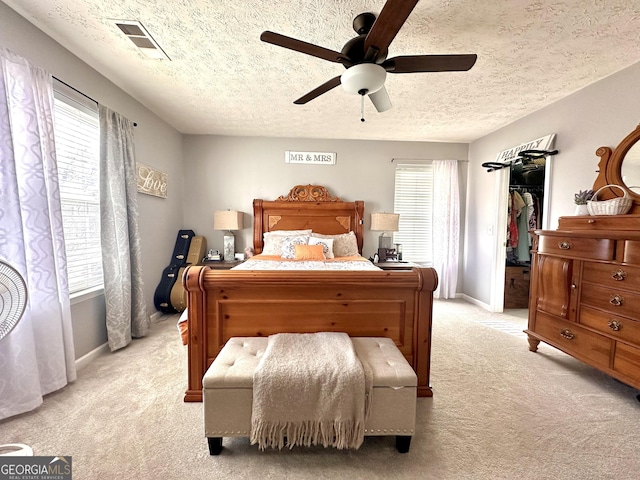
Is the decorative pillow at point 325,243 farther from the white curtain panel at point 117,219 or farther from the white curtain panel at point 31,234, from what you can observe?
the white curtain panel at point 31,234

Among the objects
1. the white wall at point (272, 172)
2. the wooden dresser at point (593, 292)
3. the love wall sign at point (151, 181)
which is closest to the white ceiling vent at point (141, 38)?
the love wall sign at point (151, 181)

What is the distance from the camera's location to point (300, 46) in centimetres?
139

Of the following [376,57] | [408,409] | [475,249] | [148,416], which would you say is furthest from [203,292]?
[475,249]

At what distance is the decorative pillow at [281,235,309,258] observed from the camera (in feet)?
11.1

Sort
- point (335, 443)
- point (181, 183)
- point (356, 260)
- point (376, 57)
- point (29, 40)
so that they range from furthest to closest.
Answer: point (181, 183), point (356, 260), point (29, 40), point (376, 57), point (335, 443)

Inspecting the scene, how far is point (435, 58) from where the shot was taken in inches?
56.2

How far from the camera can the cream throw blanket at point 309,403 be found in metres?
1.25

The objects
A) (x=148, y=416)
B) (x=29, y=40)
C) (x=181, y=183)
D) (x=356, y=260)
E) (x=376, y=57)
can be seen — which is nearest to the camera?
(x=376, y=57)

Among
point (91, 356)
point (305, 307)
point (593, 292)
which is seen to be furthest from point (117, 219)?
point (593, 292)

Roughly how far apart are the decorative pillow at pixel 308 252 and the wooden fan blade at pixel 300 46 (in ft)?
7.14

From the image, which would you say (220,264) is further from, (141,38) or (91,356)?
(141,38)

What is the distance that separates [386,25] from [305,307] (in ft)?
5.12

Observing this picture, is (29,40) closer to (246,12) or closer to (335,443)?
(246,12)

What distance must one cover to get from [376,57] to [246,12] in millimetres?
882
